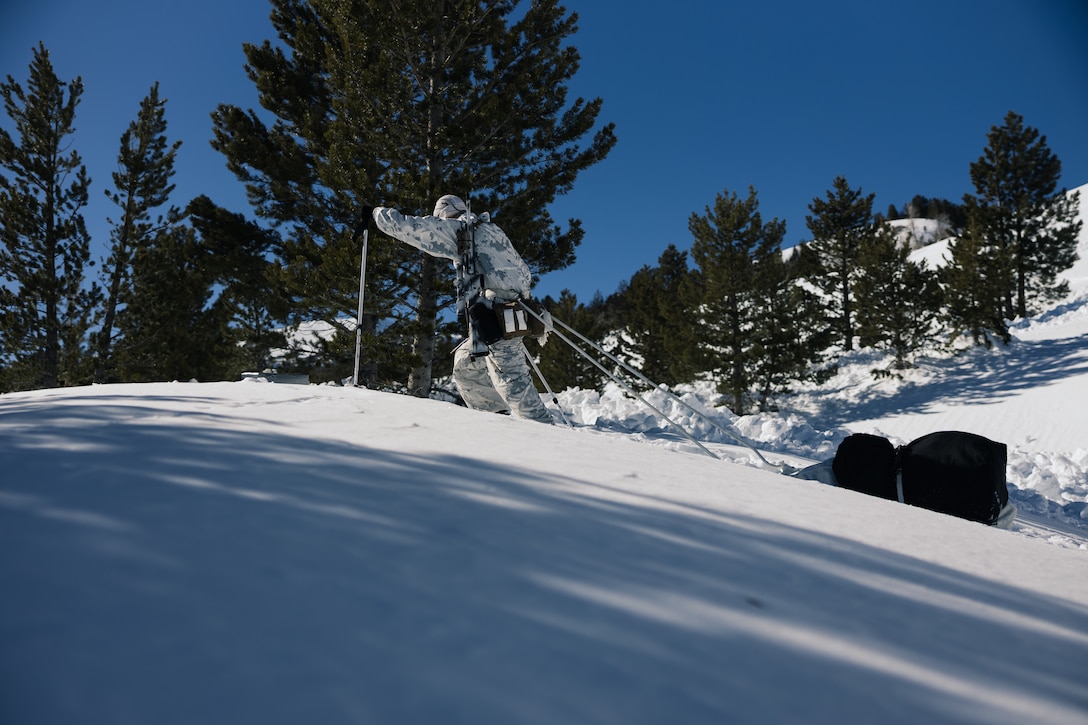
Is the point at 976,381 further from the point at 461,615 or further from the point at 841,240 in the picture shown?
the point at 461,615

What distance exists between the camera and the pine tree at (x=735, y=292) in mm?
18250

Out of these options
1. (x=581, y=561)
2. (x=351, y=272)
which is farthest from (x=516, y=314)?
(x=351, y=272)

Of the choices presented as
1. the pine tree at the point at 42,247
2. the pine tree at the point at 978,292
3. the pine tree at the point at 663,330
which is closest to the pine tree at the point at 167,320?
the pine tree at the point at 42,247

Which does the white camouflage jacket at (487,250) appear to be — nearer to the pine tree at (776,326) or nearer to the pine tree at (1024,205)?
the pine tree at (776,326)

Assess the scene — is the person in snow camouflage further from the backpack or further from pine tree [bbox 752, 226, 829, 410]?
pine tree [bbox 752, 226, 829, 410]

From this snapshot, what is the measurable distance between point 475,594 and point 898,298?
79.5 feet

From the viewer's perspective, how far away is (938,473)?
299 cm

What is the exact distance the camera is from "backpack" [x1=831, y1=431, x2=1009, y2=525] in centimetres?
289

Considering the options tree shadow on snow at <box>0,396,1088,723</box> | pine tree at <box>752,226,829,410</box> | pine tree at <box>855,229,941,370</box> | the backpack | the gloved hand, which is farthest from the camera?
pine tree at <box>855,229,941,370</box>

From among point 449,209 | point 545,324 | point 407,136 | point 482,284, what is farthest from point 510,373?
point 407,136

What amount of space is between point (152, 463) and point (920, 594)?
6.54 feet

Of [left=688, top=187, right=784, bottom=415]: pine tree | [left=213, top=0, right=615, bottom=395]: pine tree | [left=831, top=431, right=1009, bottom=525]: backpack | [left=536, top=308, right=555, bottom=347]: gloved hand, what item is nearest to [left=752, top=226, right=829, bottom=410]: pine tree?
[left=688, top=187, right=784, bottom=415]: pine tree

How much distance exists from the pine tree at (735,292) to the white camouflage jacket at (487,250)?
593 inches

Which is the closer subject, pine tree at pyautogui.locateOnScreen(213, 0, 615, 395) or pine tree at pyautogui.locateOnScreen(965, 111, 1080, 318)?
pine tree at pyautogui.locateOnScreen(213, 0, 615, 395)
